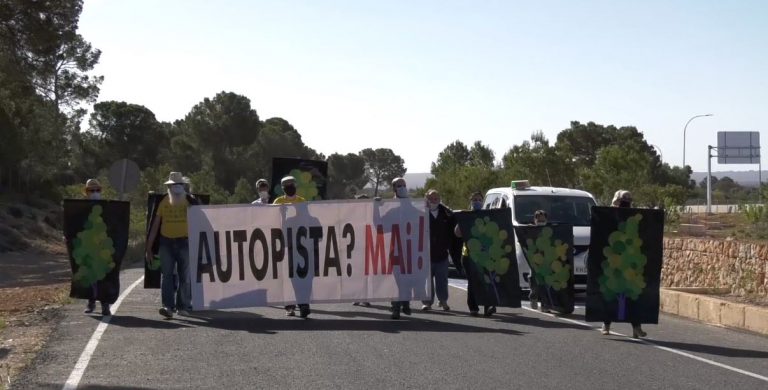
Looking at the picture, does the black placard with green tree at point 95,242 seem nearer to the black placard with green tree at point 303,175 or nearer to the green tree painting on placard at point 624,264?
the black placard with green tree at point 303,175

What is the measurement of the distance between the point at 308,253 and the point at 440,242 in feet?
6.66

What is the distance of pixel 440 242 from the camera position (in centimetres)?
1548

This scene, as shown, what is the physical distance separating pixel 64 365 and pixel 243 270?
4.28 metres

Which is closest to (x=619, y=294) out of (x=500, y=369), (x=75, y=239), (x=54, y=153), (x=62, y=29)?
(x=500, y=369)

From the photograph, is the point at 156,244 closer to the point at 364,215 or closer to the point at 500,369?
the point at 364,215

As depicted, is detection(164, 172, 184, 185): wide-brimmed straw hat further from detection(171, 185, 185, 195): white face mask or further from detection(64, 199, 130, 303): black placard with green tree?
detection(64, 199, 130, 303): black placard with green tree

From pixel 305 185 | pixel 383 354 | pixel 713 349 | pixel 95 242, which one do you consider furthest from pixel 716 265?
pixel 95 242

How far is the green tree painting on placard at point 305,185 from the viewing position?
19.9m

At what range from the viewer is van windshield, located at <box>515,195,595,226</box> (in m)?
20.6

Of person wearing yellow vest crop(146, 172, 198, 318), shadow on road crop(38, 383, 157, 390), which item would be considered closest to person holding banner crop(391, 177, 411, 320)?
person wearing yellow vest crop(146, 172, 198, 318)

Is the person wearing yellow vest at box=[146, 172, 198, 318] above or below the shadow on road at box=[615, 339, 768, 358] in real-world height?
above

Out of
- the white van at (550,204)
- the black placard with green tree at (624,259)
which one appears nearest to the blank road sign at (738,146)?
the white van at (550,204)

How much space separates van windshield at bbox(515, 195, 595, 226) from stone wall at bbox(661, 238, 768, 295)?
6.25ft

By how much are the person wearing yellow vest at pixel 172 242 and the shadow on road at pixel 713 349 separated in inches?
215
